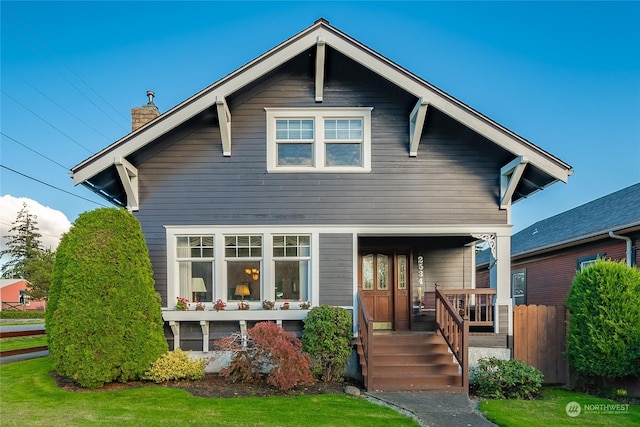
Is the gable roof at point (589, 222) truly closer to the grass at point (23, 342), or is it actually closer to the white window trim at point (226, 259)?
the white window trim at point (226, 259)

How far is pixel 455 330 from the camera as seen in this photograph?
8016mm

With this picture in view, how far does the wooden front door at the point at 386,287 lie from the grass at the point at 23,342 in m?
12.5

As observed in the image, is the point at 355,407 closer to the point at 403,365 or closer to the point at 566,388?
the point at 403,365

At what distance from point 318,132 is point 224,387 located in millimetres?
5410

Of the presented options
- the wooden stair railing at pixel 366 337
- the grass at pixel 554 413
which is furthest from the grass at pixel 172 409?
the grass at pixel 554 413

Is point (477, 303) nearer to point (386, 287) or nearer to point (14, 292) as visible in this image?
point (386, 287)

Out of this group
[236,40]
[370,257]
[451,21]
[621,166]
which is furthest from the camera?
[621,166]

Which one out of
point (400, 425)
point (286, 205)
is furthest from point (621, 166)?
point (400, 425)

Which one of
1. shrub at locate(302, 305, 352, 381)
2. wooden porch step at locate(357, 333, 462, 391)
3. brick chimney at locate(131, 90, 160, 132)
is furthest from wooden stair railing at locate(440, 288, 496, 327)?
brick chimney at locate(131, 90, 160, 132)

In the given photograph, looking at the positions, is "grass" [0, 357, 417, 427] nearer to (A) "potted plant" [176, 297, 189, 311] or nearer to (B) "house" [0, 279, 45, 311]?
(A) "potted plant" [176, 297, 189, 311]

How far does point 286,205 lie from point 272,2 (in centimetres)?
617

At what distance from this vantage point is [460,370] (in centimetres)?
832

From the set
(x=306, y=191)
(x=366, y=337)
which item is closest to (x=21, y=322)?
(x=306, y=191)

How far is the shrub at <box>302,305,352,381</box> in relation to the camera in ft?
25.5
